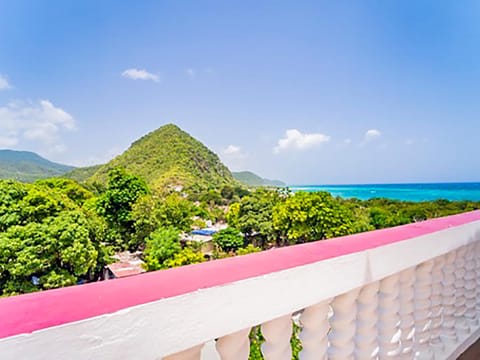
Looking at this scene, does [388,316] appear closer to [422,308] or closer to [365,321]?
[365,321]

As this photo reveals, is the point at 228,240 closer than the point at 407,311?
No

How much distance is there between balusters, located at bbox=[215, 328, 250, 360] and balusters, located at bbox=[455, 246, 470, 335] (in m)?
0.95

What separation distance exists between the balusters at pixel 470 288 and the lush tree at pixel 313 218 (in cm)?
1799

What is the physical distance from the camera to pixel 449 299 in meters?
1.09

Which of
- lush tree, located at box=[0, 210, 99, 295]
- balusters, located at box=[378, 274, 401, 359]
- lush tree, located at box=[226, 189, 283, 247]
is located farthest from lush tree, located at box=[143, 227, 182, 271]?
balusters, located at box=[378, 274, 401, 359]

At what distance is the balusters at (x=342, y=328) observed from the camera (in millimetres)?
699

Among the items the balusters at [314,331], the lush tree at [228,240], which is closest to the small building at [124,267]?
the lush tree at [228,240]

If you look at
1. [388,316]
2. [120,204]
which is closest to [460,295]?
[388,316]

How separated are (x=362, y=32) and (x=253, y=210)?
42.0 feet

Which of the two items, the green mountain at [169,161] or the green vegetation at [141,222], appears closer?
the green vegetation at [141,222]

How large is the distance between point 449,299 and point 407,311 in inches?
12.3

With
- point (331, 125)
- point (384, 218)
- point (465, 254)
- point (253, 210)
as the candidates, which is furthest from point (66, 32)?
point (465, 254)

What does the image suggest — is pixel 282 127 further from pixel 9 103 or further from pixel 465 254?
pixel 465 254

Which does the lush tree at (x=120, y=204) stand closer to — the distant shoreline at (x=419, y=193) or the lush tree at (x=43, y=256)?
the lush tree at (x=43, y=256)
